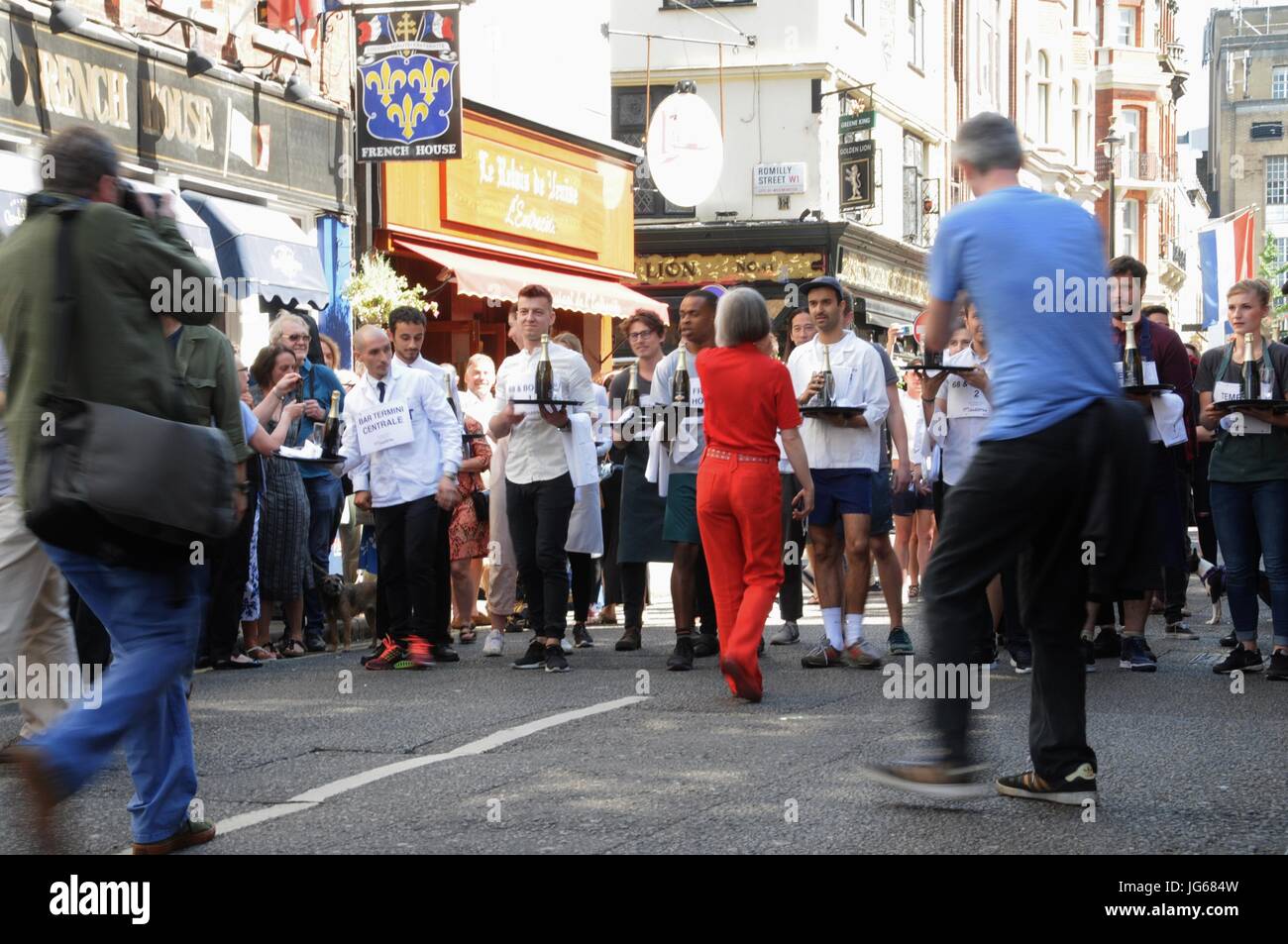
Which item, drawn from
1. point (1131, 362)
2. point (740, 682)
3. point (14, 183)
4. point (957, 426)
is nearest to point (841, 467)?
point (957, 426)

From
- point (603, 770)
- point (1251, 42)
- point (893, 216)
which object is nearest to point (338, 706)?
point (603, 770)

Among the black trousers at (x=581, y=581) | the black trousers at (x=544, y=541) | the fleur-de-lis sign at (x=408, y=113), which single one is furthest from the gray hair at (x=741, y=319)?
the fleur-de-lis sign at (x=408, y=113)

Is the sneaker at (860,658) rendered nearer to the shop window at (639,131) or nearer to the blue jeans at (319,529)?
the blue jeans at (319,529)

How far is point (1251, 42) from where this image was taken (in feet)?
362

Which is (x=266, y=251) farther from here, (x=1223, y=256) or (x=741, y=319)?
(x=1223, y=256)

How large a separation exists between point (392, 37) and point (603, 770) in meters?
13.3

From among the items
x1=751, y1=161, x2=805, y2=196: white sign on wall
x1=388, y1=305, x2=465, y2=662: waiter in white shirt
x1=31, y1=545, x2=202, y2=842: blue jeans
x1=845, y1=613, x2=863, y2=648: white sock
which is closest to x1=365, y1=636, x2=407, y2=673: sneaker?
x1=388, y1=305, x2=465, y2=662: waiter in white shirt

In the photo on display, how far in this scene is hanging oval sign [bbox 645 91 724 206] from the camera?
2550 cm

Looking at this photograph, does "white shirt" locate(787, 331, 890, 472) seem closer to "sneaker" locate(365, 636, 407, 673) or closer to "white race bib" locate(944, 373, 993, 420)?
"white race bib" locate(944, 373, 993, 420)

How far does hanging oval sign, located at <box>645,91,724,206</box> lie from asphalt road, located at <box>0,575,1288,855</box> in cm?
1666

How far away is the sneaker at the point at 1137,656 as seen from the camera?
949 cm

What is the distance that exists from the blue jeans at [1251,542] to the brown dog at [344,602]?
5.06 metres

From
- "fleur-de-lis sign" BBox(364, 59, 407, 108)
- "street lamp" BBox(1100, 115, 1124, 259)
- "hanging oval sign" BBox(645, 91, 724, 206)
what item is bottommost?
"fleur-de-lis sign" BBox(364, 59, 407, 108)

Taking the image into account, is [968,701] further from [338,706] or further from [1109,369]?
[338,706]
